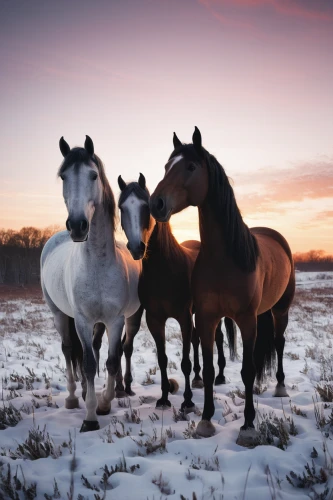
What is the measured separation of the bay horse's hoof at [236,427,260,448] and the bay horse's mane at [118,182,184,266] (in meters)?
1.95

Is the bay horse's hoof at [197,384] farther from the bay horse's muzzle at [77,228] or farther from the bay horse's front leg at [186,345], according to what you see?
the bay horse's muzzle at [77,228]

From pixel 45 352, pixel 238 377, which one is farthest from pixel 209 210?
pixel 45 352

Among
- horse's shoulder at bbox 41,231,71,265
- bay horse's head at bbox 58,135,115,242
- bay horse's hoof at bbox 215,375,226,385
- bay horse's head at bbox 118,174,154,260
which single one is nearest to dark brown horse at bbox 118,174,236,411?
bay horse's head at bbox 118,174,154,260

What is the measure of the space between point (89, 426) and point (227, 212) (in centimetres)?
258

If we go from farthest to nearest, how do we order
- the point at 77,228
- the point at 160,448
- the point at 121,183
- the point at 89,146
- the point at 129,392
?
the point at 129,392 < the point at 121,183 < the point at 89,146 < the point at 77,228 < the point at 160,448

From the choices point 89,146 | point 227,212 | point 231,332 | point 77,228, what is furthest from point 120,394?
point 89,146

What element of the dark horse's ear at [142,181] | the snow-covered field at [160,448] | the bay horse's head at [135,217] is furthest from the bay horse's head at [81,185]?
the snow-covered field at [160,448]

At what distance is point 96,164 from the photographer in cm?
373

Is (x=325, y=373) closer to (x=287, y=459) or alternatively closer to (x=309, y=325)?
(x=287, y=459)

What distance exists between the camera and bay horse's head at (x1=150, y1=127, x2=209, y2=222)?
2934 mm

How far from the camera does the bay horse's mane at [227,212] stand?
3.18 m

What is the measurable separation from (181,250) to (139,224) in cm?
84

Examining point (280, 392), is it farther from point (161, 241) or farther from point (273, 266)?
point (161, 241)

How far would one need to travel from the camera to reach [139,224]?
368 centimetres
